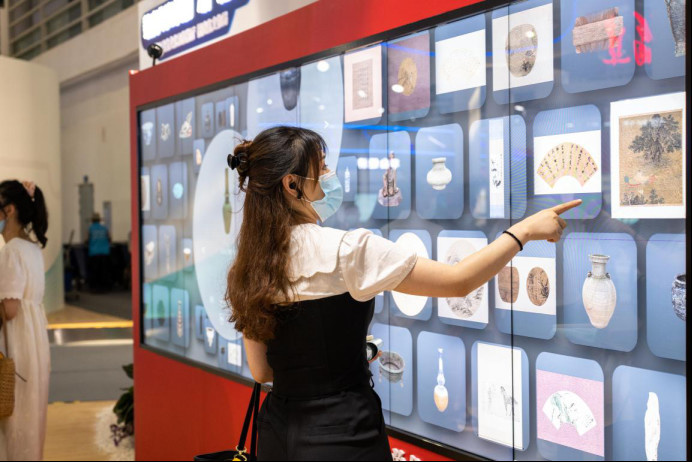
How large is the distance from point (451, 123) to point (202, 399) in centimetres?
226

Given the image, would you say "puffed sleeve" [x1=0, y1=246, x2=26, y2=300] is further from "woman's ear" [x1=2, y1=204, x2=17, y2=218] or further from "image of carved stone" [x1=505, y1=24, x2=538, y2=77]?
"image of carved stone" [x1=505, y1=24, x2=538, y2=77]

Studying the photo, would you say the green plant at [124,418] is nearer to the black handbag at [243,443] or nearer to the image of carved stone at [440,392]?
the image of carved stone at [440,392]

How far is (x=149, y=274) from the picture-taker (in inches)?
176

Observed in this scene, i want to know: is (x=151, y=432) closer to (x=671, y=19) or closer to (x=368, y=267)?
(x=368, y=267)

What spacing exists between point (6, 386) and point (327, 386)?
2677mm

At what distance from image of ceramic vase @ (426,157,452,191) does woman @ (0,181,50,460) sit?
7.61 feet

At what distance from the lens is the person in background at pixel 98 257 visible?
511 centimetres

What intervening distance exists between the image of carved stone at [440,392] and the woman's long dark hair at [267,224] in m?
1.01

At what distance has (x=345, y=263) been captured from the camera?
1629 millimetres

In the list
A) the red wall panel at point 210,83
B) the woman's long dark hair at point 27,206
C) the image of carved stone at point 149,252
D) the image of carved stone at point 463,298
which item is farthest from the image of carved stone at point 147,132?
the image of carved stone at point 463,298

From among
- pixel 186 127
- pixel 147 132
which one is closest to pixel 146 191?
pixel 147 132

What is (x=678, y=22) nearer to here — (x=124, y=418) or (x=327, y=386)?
(x=327, y=386)

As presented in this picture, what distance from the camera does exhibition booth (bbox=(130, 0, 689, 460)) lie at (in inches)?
76.8

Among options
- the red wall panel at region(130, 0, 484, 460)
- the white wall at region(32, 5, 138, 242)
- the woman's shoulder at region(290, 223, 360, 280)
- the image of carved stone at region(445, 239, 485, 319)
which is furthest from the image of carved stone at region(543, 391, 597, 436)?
the white wall at region(32, 5, 138, 242)
